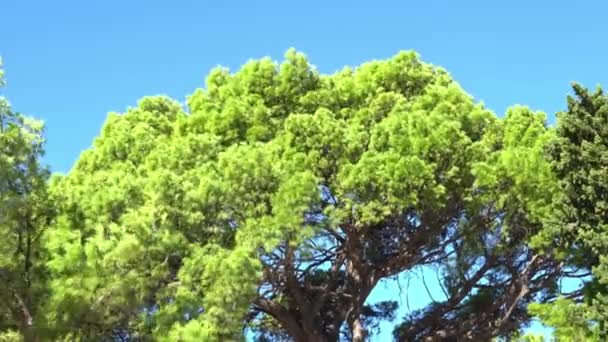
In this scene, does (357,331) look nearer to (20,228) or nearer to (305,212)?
(305,212)

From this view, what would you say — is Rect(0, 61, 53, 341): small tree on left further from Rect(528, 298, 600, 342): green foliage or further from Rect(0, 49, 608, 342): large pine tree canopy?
Rect(528, 298, 600, 342): green foliage

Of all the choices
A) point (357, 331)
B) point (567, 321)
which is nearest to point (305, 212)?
point (357, 331)

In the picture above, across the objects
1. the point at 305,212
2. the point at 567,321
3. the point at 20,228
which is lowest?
the point at 567,321

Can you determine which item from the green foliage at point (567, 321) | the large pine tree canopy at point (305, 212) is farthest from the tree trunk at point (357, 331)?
the green foliage at point (567, 321)

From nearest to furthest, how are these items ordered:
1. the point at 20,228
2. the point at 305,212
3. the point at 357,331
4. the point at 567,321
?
the point at 20,228 → the point at 567,321 → the point at 305,212 → the point at 357,331

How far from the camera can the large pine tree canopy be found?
10.6 m

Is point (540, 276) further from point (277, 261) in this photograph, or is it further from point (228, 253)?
point (228, 253)

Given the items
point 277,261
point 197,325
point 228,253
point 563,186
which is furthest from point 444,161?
point 197,325

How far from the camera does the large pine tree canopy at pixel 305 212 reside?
10570 mm

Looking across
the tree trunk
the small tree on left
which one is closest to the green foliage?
the tree trunk

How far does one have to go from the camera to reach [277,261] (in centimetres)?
1432

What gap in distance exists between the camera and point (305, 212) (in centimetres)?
1375

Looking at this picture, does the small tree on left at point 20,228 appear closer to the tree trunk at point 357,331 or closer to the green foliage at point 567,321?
the tree trunk at point 357,331

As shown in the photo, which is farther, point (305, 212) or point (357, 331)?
point (357, 331)
